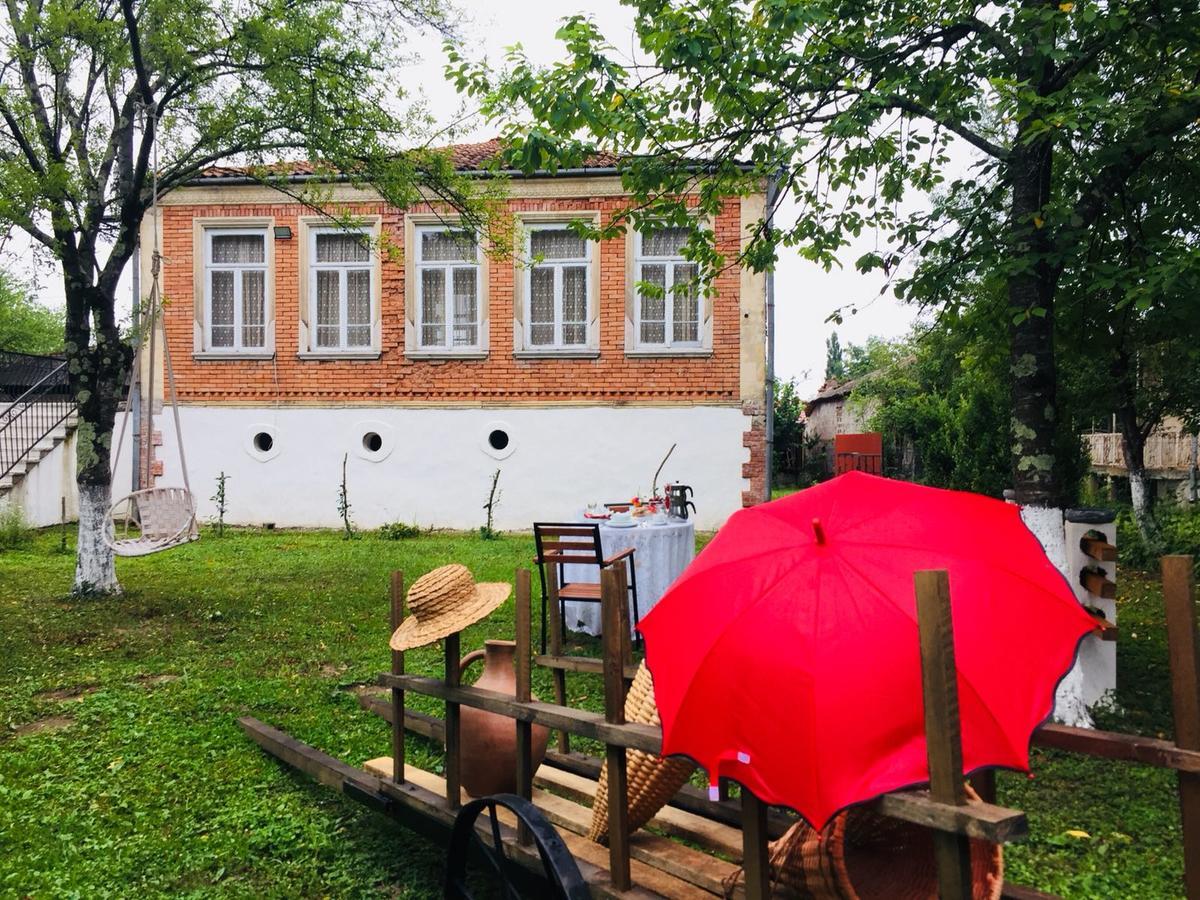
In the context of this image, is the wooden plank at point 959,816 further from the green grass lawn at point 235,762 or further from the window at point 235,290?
the window at point 235,290

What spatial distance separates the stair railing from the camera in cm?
1490

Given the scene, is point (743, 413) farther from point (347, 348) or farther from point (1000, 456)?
point (347, 348)

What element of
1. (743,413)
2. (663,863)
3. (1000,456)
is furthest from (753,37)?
(1000,456)

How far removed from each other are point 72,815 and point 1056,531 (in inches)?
215

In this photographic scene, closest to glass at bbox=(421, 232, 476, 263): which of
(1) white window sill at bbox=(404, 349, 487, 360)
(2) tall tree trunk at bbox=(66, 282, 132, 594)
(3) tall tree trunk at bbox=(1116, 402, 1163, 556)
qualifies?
(1) white window sill at bbox=(404, 349, 487, 360)

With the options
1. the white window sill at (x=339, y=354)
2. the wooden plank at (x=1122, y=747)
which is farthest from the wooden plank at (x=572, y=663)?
the white window sill at (x=339, y=354)

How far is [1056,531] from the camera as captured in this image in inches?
209

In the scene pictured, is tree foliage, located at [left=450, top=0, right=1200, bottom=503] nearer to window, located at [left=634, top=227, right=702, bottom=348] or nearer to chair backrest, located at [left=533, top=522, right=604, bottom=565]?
chair backrest, located at [left=533, top=522, right=604, bottom=565]

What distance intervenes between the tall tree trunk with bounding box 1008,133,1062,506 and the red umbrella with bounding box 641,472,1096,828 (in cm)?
347

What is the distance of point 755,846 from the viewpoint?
210 cm

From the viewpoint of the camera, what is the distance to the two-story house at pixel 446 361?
1470cm

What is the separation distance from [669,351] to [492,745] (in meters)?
11.7

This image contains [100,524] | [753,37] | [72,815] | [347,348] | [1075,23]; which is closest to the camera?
[72,815]

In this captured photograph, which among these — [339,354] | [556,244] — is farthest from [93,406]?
[556,244]
